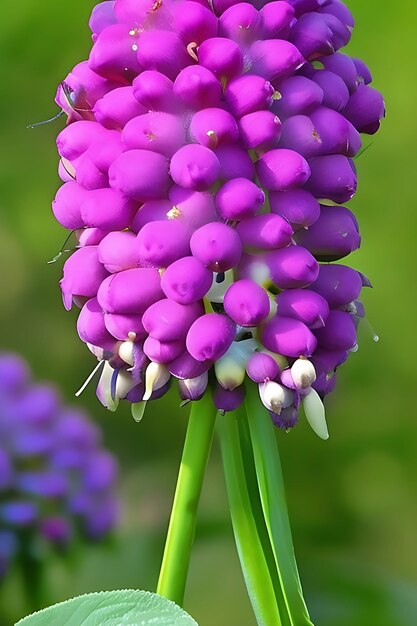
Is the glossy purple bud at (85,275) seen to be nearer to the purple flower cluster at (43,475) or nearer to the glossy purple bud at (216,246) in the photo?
the glossy purple bud at (216,246)

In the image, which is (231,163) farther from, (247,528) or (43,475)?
(43,475)

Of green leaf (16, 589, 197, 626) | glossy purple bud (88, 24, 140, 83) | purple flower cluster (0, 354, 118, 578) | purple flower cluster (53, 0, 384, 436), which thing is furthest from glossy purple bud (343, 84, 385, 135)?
purple flower cluster (0, 354, 118, 578)

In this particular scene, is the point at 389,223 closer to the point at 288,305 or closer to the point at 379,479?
the point at 379,479

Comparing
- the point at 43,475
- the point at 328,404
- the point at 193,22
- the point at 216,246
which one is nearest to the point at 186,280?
the point at 216,246

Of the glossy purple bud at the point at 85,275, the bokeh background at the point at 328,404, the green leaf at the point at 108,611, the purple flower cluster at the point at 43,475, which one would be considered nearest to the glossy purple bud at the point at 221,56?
the glossy purple bud at the point at 85,275

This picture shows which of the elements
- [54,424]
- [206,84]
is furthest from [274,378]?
[54,424]

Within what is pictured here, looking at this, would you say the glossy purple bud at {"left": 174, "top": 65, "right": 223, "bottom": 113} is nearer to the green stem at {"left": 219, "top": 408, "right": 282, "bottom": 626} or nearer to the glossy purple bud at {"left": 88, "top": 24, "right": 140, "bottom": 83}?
the glossy purple bud at {"left": 88, "top": 24, "right": 140, "bottom": 83}
